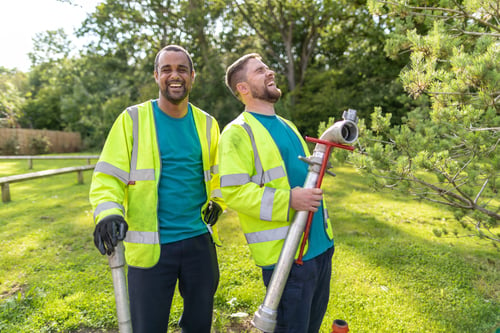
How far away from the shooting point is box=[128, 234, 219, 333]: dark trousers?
1974 millimetres

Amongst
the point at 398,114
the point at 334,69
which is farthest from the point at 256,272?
the point at 334,69

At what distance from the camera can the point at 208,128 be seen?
2.33 m

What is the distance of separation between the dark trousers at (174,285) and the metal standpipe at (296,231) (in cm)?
64

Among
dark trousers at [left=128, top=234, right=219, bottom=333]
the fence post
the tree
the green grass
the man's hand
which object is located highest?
the tree

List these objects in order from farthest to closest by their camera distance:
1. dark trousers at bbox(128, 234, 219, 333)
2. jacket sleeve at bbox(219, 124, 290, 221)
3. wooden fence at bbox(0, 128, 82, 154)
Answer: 1. wooden fence at bbox(0, 128, 82, 154)
2. dark trousers at bbox(128, 234, 219, 333)
3. jacket sleeve at bbox(219, 124, 290, 221)

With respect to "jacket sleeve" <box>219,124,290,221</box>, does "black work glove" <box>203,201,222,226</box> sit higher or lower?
lower

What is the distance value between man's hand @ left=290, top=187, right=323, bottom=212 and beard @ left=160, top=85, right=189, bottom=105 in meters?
1.00

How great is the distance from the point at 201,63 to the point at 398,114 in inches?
476

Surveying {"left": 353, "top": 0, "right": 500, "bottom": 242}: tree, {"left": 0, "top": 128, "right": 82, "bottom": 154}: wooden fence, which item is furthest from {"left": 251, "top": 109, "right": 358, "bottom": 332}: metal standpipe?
{"left": 0, "top": 128, "right": 82, "bottom": 154}: wooden fence

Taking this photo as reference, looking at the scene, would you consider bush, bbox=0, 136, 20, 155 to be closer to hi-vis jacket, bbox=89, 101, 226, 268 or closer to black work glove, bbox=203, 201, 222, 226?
hi-vis jacket, bbox=89, 101, 226, 268

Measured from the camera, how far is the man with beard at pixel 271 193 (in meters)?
1.66

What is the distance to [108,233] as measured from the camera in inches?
63.2

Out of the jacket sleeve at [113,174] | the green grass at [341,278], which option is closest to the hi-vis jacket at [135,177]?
the jacket sleeve at [113,174]

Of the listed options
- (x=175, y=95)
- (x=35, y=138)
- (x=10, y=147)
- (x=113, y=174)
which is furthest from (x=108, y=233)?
(x=35, y=138)
